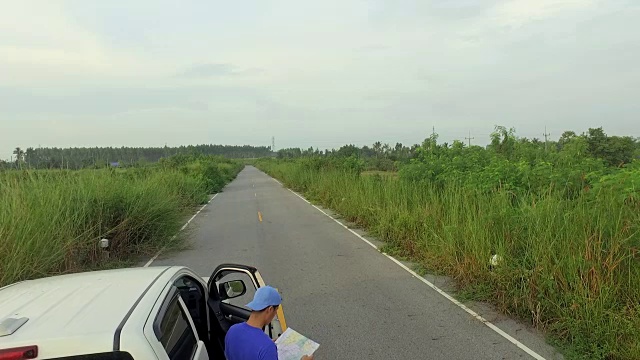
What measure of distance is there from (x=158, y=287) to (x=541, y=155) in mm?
12394

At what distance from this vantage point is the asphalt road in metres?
5.28

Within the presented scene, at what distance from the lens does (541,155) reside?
12.8 metres

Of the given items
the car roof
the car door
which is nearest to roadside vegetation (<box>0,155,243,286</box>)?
the car roof

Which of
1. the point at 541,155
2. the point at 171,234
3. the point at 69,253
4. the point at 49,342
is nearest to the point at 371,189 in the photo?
the point at 541,155

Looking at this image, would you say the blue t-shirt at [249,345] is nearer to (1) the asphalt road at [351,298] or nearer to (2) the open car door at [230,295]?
(2) the open car door at [230,295]

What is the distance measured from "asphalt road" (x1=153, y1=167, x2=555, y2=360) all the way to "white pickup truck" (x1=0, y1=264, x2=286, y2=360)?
2.57 metres

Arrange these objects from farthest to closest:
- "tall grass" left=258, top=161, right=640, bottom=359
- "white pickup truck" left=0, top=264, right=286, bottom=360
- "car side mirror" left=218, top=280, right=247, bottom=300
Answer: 1. "tall grass" left=258, top=161, right=640, bottom=359
2. "car side mirror" left=218, top=280, right=247, bottom=300
3. "white pickup truck" left=0, top=264, right=286, bottom=360

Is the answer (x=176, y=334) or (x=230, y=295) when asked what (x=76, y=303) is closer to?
(x=176, y=334)

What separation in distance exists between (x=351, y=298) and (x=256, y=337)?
4.59 meters

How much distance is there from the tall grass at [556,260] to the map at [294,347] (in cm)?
333

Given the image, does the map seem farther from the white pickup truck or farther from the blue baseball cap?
the white pickup truck

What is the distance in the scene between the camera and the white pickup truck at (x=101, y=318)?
6.26ft

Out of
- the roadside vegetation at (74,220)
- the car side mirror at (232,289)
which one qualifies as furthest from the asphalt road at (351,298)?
the car side mirror at (232,289)

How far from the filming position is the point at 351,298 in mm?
7324
